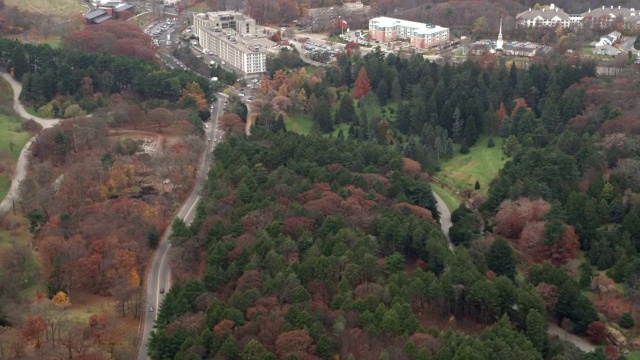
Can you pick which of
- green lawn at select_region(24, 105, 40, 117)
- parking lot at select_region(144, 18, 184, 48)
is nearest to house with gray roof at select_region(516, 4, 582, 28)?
parking lot at select_region(144, 18, 184, 48)

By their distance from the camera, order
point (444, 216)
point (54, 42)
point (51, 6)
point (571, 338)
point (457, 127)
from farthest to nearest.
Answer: point (51, 6) < point (54, 42) < point (457, 127) < point (444, 216) < point (571, 338)

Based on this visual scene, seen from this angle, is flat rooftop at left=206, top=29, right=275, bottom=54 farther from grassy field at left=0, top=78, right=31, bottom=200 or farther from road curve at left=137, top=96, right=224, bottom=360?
road curve at left=137, top=96, right=224, bottom=360

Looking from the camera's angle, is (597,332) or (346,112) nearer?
(597,332)

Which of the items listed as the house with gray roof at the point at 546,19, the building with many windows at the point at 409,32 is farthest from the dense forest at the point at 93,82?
the house with gray roof at the point at 546,19

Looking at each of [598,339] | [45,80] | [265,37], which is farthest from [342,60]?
[598,339]

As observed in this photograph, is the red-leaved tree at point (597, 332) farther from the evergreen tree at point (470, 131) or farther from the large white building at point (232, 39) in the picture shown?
the large white building at point (232, 39)

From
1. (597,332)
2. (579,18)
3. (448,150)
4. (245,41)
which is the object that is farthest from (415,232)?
(579,18)

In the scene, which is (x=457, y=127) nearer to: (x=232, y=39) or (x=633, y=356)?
(x=633, y=356)
